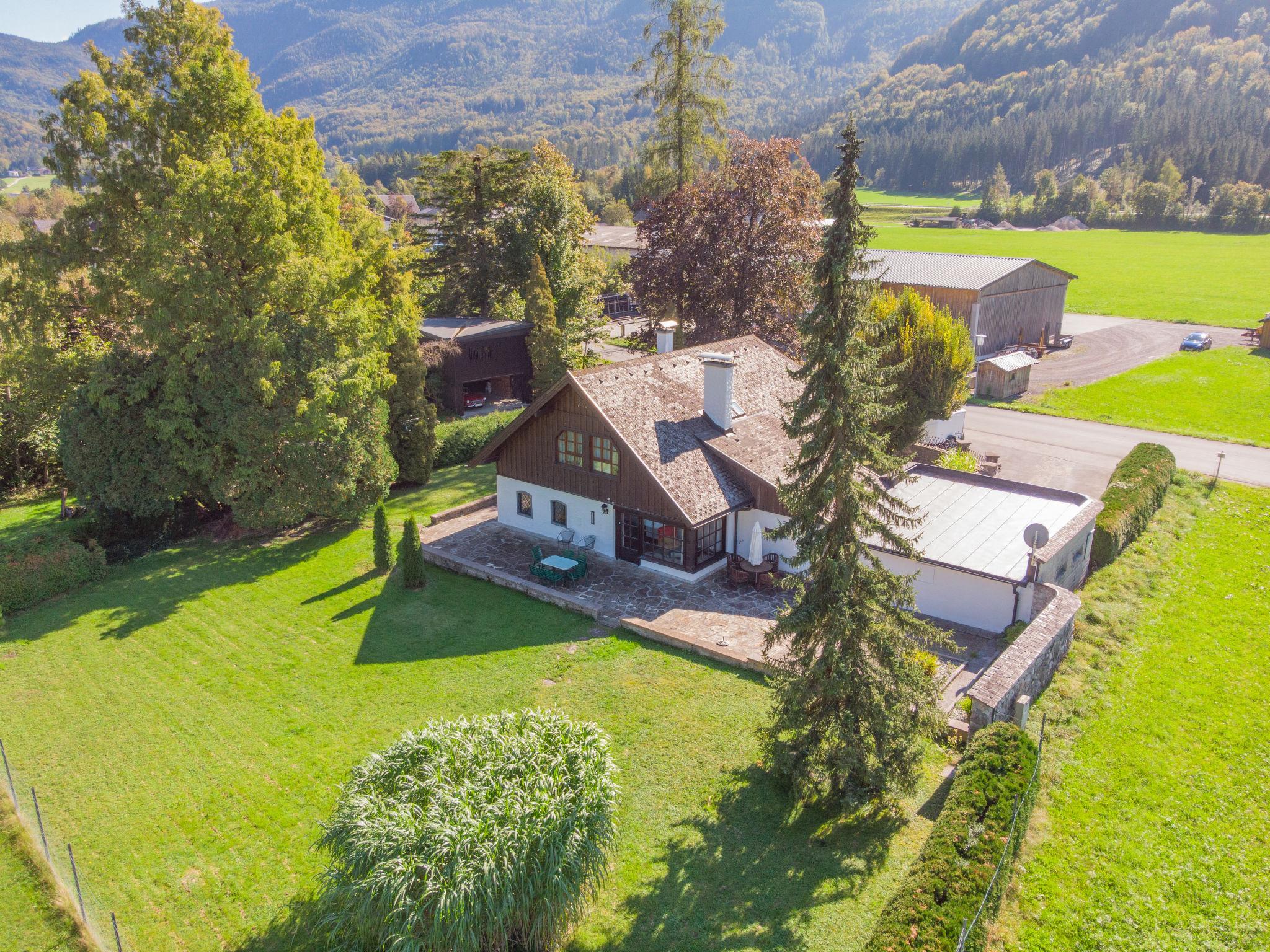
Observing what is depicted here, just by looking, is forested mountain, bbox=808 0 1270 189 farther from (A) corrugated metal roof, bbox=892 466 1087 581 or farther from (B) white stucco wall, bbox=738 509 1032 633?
(B) white stucco wall, bbox=738 509 1032 633

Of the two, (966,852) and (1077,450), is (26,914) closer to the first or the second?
(966,852)

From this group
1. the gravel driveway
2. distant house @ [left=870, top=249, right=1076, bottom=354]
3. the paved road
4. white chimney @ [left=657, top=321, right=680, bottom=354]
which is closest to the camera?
white chimney @ [left=657, top=321, right=680, bottom=354]

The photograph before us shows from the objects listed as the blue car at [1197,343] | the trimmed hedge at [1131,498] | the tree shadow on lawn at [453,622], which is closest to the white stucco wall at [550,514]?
the tree shadow on lawn at [453,622]

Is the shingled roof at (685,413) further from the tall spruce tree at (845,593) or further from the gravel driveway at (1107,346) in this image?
the gravel driveway at (1107,346)

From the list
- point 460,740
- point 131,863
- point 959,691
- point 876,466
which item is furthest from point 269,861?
point 959,691

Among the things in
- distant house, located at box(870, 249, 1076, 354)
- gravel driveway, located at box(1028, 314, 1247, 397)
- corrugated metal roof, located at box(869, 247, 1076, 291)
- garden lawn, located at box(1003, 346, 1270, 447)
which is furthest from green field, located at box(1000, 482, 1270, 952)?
corrugated metal roof, located at box(869, 247, 1076, 291)

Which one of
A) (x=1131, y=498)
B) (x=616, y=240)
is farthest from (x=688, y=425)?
(x=616, y=240)

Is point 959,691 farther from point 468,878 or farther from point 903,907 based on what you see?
point 468,878
